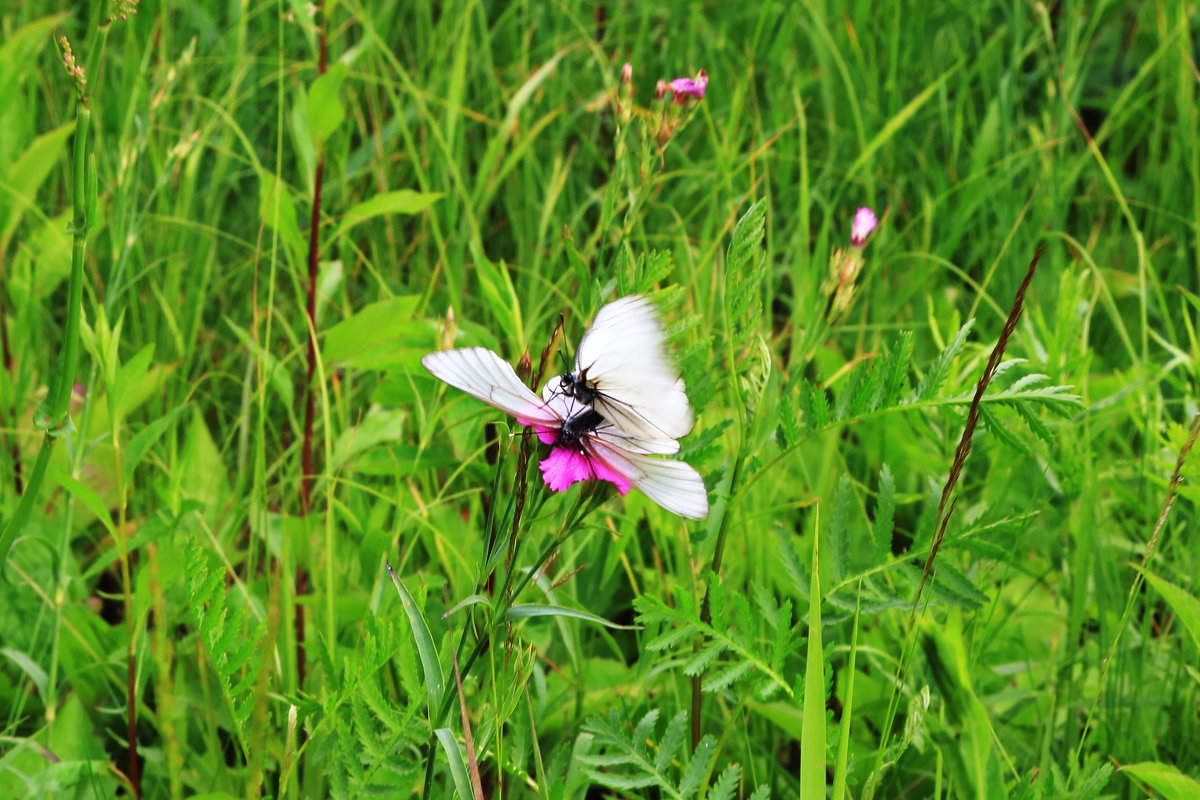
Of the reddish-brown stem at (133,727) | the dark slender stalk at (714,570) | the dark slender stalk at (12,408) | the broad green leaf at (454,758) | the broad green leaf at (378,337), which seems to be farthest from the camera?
the dark slender stalk at (12,408)

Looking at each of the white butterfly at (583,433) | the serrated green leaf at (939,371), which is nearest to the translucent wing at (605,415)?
the white butterfly at (583,433)

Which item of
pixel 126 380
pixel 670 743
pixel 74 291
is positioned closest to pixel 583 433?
pixel 670 743

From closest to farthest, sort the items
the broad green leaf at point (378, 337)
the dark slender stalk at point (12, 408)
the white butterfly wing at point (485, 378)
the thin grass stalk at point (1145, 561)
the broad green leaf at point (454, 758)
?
the white butterfly wing at point (485, 378) → the broad green leaf at point (454, 758) → the thin grass stalk at point (1145, 561) → the broad green leaf at point (378, 337) → the dark slender stalk at point (12, 408)

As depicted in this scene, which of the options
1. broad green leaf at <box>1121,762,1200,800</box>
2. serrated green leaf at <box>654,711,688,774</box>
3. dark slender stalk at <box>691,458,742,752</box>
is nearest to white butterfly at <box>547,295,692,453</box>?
dark slender stalk at <box>691,458,742,752</box>

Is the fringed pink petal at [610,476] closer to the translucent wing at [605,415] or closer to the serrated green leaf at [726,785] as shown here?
the translucent wing at [605,415]

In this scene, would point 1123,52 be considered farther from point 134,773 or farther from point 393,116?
point 134,773

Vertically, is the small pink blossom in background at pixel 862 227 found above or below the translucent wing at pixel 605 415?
above

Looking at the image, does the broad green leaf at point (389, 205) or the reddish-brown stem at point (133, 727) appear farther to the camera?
the broad green leaf at point (389, 205)

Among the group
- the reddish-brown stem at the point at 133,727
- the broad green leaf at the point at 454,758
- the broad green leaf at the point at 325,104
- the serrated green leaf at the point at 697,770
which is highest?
the broad green leaf at the point at 325,104
